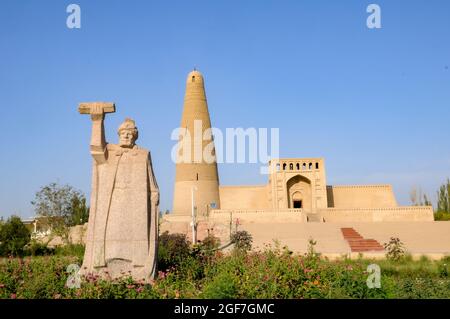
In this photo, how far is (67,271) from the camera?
519 cm

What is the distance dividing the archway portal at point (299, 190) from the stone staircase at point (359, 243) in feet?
26.8

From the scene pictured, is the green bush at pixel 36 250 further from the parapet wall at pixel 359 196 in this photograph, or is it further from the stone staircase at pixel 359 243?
the parapet wall at pixel 359 196

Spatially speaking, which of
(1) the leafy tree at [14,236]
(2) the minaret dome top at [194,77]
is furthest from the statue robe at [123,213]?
(2) the minaret dome top at [194,77]

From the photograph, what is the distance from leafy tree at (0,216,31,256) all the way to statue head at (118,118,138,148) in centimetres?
1163

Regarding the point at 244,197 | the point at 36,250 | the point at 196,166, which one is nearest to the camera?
the point at 36,250

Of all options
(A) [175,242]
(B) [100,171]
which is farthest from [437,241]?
(B) [100,171]

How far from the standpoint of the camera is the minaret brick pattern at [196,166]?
27875 mm

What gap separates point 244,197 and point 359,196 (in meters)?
7.04

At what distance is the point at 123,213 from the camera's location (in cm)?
499

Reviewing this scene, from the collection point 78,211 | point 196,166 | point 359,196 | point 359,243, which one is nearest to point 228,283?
point 359,243

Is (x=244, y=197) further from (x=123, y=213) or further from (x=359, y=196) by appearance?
(x=123, y=213)

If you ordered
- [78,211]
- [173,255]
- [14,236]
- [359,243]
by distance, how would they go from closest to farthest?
[173,255], [14,236], [359,243], [78,211]

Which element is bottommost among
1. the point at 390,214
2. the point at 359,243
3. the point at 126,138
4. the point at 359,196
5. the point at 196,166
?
the point at 359,243
